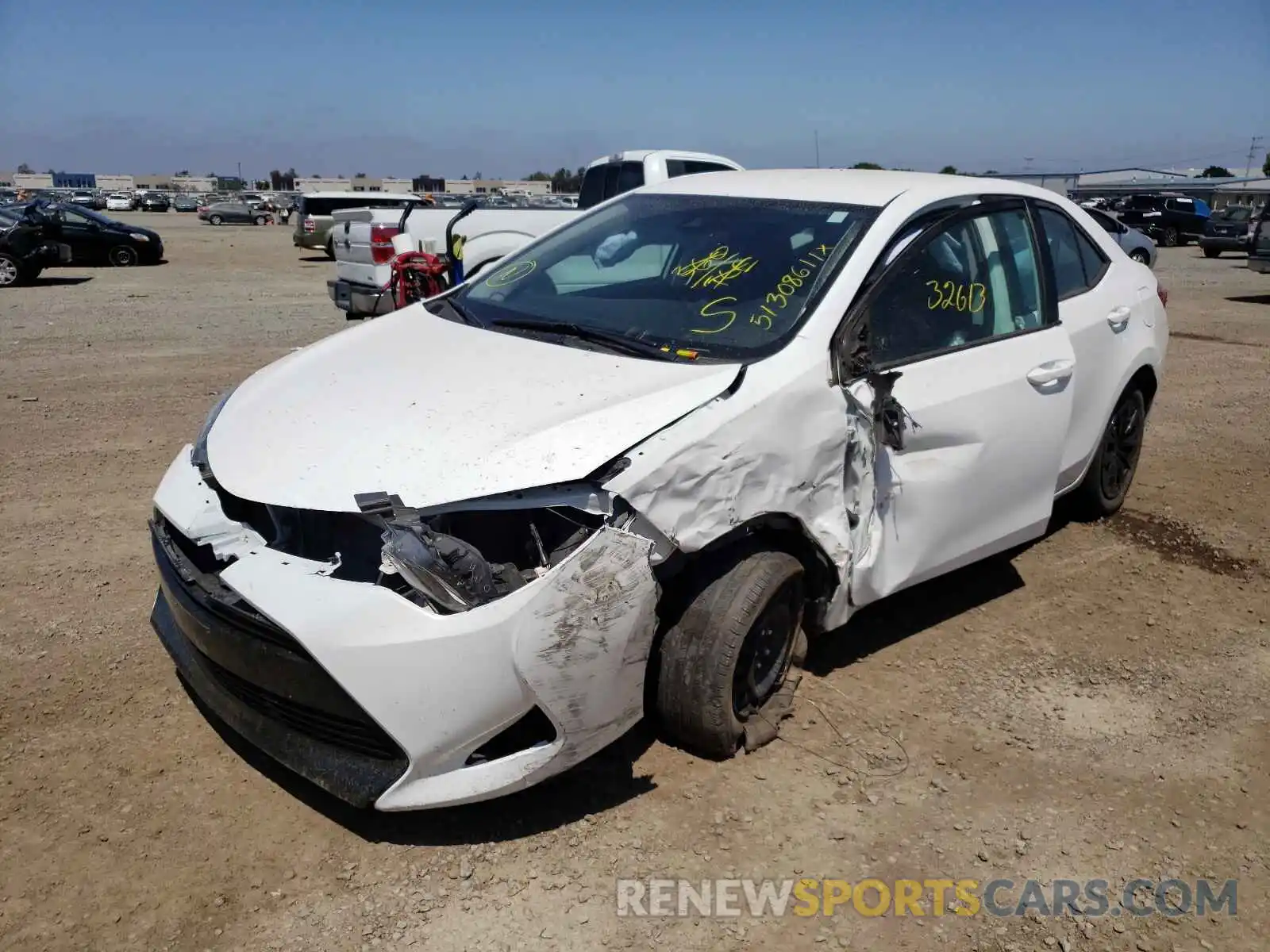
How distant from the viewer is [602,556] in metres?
2.56

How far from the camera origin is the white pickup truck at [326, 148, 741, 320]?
9.44 metres

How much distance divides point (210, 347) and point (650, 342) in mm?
8069

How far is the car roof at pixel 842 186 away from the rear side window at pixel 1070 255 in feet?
0.50

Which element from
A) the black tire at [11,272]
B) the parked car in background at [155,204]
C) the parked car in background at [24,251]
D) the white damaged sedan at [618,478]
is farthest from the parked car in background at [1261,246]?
the parked car in background at [155,204]

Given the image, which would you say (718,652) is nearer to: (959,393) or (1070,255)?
(959,393)

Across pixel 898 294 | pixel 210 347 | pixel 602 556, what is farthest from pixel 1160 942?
pixel 210 347

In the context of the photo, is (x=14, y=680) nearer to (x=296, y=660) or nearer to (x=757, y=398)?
(x=296, y=660)

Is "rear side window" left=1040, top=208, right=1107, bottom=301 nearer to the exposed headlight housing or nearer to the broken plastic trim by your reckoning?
the broken plastic trim

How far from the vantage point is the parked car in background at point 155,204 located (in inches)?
2522

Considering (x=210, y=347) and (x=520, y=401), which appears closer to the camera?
(x=520, y=401)

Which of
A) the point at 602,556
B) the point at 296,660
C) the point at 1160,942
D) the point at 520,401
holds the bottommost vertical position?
the point at 1160,942

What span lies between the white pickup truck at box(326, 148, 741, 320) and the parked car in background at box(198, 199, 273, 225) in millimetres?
40610

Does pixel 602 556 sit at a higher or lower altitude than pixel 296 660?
higher

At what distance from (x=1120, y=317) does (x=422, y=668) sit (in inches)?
150
